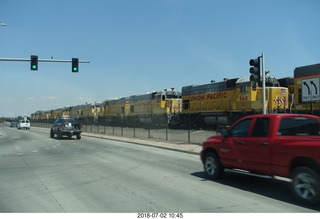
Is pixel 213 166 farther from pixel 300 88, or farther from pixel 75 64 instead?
pixel 75 64

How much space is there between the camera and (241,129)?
895 centimetres

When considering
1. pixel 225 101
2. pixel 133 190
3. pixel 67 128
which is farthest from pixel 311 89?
pixel 67 128

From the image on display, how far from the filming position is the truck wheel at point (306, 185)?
21.8 ft

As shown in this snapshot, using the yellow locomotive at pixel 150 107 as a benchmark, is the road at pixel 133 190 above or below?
below

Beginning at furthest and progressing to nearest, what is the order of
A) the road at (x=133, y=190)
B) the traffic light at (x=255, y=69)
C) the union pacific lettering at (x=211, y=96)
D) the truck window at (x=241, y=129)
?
the union pacific lettering at (x=211, y=96) < the traffic light at (x=255, y=69) < the truck window at (x=241, y=129) < the road at (x=133, y=190)

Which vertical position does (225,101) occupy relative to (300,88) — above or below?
below

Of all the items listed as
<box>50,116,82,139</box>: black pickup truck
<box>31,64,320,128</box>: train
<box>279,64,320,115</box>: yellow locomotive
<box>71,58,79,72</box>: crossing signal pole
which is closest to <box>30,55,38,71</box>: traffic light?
<box>71,58,79,72</box>: crossing signal pole

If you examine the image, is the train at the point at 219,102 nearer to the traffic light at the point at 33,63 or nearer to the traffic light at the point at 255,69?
the traffic light at the point at 255,69

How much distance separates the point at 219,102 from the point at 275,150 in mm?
23504

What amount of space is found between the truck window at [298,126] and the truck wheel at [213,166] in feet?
7.45

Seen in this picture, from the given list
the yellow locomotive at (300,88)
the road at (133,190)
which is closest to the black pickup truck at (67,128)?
the road at (133,190)

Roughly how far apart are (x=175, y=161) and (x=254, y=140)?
594cm

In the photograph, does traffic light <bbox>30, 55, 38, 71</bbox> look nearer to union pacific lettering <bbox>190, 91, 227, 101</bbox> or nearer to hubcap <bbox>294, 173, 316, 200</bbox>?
union pacific lettering <bbox>190, 91, 227, 101</bbox>

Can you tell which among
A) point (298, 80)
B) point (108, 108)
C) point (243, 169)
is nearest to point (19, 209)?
point (243, 169)
